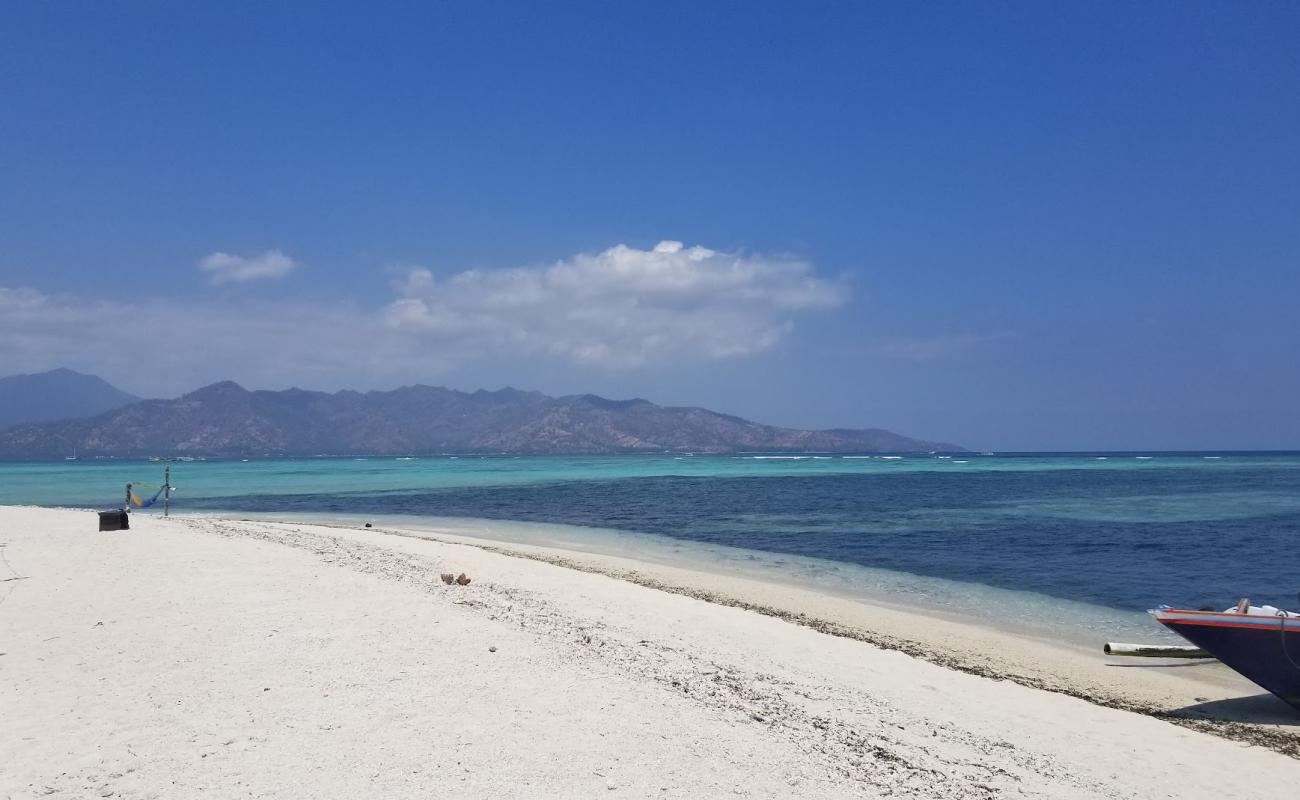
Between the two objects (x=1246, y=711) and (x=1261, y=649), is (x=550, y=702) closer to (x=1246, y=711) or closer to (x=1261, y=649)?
(x=1246, y=711)

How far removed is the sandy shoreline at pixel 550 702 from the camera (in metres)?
5.87

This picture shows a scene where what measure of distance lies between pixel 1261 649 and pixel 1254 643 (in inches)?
3.6

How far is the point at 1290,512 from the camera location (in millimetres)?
35750

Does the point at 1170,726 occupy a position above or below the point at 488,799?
below

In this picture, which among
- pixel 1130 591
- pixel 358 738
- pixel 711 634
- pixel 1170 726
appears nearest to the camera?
pixel 358 738

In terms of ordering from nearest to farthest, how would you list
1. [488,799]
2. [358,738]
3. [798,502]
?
[488,799], [358,738], [798,502]

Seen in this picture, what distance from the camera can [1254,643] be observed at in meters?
9.31

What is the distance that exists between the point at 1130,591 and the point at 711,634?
38.9ft

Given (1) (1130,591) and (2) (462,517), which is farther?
(2) (462,517)

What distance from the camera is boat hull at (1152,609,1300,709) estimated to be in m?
9.12

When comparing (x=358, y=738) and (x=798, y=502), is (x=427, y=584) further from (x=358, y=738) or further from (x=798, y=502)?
(x=798, y=502)

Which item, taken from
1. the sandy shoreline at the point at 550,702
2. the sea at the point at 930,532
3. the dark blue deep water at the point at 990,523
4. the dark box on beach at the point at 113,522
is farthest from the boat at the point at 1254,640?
the dark box on beach at the point at 113,522

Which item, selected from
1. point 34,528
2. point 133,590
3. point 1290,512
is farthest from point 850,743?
point 1290,512

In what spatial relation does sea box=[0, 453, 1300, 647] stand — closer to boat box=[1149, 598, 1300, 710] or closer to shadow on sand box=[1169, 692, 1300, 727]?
shadow on sand box=[1169, 692, 1300, 727]
